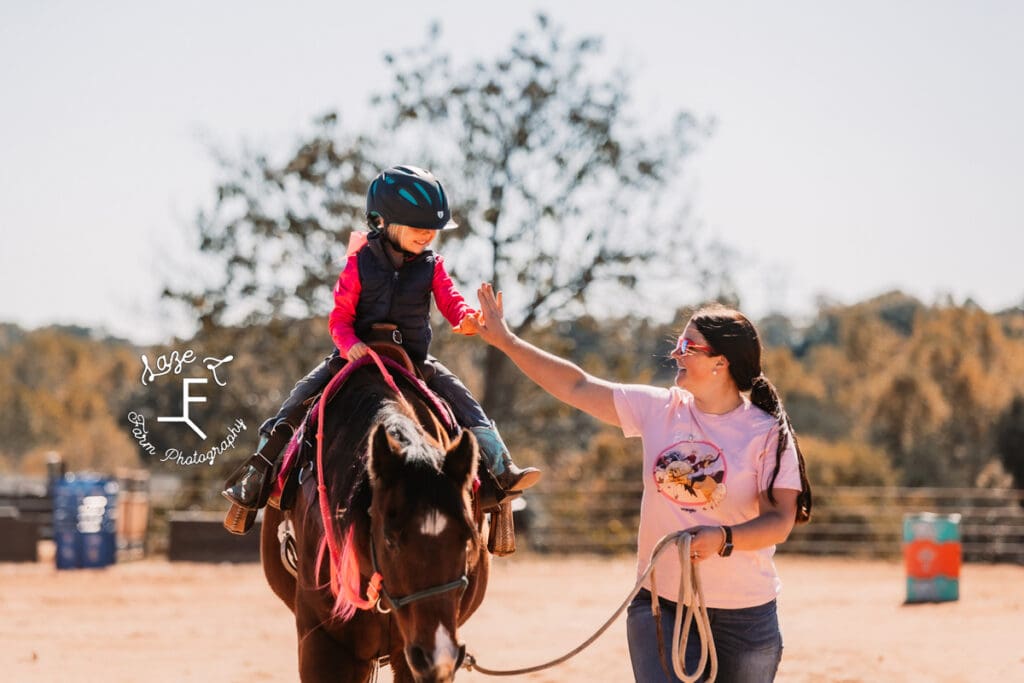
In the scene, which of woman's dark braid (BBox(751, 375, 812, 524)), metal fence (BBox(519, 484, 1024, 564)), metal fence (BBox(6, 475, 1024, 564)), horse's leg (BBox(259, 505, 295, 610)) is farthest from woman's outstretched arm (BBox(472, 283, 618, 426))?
metal fence (BBox(519, 484, 1024, 564))

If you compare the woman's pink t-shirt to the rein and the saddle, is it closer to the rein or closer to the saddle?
Answer: the rein

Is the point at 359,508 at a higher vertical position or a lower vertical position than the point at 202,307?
lower

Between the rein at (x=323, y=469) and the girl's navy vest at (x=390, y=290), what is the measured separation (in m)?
0.22

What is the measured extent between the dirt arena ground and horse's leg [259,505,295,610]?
3.53 m

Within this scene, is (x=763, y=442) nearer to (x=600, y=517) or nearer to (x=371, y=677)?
(x=371, y=677)

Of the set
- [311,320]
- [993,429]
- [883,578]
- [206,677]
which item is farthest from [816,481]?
[206,677]

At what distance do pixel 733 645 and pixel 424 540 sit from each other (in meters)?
1.09

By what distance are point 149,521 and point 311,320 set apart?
4572 mm

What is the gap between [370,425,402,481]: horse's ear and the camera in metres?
3.59

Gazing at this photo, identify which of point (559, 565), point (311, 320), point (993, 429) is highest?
point (311, 320)

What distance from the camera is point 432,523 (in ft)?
11.2

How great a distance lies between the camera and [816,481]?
86.0ft

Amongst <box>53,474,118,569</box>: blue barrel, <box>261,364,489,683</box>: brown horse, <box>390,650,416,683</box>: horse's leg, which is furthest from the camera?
<box>53,474,118,569</box>: blue barrel

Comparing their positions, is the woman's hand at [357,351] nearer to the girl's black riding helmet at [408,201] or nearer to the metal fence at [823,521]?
the girl's black riding helmet at [408,201]
